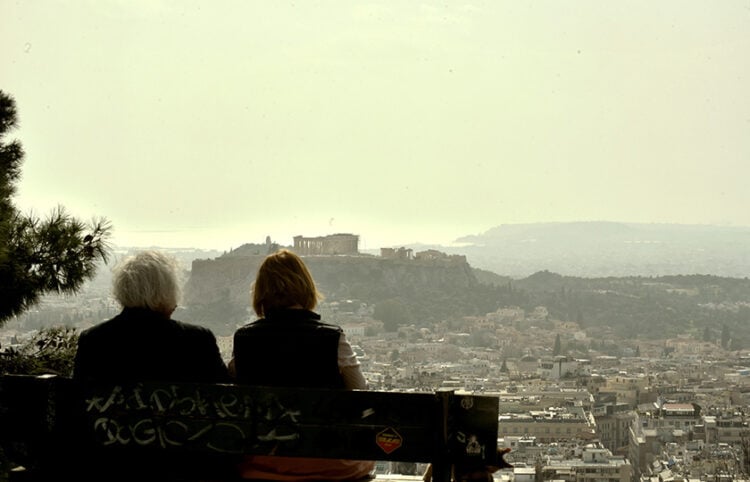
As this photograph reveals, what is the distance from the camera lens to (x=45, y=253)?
5902 mm

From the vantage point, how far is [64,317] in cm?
1725

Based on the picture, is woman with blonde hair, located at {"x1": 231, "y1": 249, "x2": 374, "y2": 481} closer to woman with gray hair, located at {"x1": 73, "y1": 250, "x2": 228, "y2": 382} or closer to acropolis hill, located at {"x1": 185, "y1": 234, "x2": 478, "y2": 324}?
woman with gray hair, located at {"x1": 73, "y1": 250, "x2": 228, "y2": 382}

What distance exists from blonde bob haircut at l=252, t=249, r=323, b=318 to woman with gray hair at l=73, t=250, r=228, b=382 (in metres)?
0.18

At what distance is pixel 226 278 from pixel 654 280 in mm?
20988

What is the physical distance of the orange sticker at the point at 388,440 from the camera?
2.66 metres

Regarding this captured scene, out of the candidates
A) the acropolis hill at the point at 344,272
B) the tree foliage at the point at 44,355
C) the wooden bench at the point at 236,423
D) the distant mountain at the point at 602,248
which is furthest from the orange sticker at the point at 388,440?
the distant mountain at the point at 602,248

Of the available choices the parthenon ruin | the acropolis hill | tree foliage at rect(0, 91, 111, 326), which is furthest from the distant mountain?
tree foliage at rect(0, 91, 111, 326)

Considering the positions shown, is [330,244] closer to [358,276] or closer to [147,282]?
[358,276]

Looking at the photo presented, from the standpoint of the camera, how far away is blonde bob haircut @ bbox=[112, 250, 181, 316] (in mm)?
3047

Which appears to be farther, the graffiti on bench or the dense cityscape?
the dense cityscape

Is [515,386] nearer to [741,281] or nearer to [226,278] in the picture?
[226,278]

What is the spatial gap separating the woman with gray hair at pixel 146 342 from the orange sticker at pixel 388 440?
591mm

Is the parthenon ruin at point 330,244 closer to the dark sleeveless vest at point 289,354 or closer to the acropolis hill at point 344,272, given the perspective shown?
the acropolis hill at point 344,272

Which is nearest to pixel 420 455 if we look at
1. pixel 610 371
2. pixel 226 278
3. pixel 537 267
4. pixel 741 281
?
pixel 610 371
